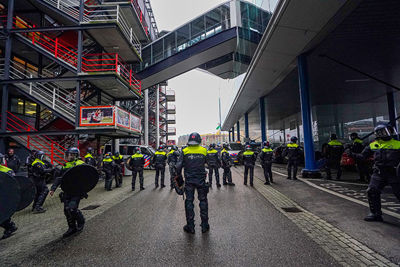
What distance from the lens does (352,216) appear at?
13.9ft

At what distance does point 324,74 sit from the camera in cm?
1241

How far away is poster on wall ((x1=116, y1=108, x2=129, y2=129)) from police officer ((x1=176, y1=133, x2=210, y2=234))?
853cm

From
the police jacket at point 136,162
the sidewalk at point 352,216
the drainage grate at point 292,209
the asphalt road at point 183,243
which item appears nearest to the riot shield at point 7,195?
the asphalt road at point 183,243

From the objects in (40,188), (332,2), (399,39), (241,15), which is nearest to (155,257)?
(40,188)

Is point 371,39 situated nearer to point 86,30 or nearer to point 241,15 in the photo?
point 241,15

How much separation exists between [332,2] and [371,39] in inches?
161

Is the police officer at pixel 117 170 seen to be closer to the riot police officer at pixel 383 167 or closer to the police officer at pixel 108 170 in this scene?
the police officer at pixel 108 170

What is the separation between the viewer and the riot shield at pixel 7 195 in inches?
104

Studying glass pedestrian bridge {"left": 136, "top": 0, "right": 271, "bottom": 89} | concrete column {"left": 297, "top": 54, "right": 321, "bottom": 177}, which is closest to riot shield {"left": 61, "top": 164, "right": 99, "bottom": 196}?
concrete column {"left": 297, "top": 54, "right": 321, "bottom": 177}

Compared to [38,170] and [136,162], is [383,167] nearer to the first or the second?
[136,162]

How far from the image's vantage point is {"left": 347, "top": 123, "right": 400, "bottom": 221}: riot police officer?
375cm

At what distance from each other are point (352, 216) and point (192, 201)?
3.47 m

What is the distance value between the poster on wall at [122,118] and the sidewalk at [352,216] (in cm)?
921

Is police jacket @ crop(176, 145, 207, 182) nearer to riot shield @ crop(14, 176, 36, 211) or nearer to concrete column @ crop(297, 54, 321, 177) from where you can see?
riot shield @ crop(14, 176, 36, 211)
